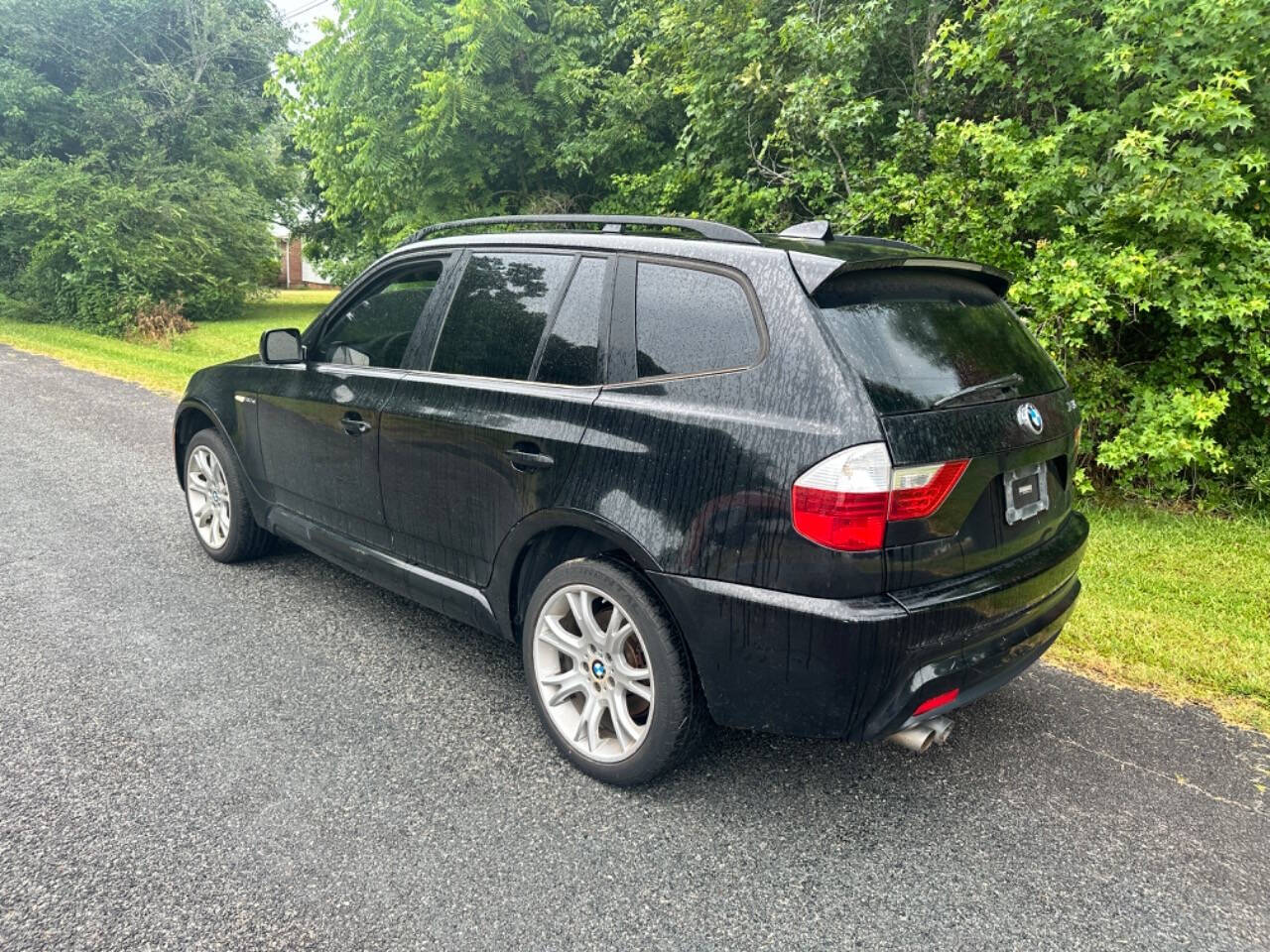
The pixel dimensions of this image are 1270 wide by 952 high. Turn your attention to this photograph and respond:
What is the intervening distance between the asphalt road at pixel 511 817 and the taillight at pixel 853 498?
0.96 meters

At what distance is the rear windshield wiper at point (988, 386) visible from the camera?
2.41 metres

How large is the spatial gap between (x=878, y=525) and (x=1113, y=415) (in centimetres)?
456

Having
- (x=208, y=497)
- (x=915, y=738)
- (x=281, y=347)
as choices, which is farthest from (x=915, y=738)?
(x=208, y=497)

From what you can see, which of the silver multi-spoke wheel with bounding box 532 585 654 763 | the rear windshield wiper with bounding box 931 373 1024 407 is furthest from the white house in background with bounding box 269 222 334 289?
the rear windshield wiper with bounding box 931 373 1024 407

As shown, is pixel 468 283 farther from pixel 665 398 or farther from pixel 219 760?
pixel 219 760

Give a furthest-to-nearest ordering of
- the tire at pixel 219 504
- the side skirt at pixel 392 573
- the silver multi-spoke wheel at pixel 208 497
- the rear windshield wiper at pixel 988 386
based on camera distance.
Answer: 1. the silver multi-spoke wheel at pixel 208 497
2. the tire at pixel 219 504
3. the side skirt at pixel 392 573
4. the rear windshield wiper at pixel 988 386

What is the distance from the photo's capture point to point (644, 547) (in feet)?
8.19

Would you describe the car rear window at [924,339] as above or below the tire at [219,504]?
above

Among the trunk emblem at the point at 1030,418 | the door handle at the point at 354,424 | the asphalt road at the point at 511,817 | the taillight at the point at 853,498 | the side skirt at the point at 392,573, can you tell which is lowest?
the asphalt road at the point at 511,817

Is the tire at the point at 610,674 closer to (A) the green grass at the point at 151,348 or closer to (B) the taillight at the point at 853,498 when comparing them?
(B) the taillight at the point at 853,498

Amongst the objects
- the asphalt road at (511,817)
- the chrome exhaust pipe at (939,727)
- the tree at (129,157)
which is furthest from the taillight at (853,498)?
the tree at (129,157)

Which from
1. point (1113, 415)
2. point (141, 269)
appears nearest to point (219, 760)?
point (1113, 415)

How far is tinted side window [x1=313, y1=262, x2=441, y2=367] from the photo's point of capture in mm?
3553

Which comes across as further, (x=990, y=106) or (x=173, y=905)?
(x=990, y=106)
